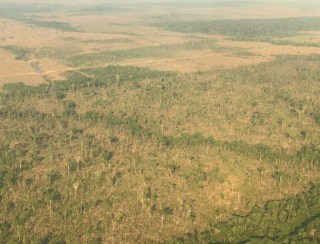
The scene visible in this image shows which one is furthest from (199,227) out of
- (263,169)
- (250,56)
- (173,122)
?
(250,56)

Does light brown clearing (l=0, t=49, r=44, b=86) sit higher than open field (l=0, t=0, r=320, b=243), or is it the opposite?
light brown clearing (l=0, t=49, r=44, b=86)

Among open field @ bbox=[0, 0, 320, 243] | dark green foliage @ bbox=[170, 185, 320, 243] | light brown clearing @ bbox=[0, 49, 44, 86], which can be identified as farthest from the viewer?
light brown clearing @ bbox=[0, 49, 44, 86]

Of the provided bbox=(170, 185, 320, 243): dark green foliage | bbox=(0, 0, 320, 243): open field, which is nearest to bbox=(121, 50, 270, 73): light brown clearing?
bbox=(0, 0, 320, 243): open field

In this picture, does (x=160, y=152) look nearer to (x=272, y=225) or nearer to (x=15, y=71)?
(x=272, y=225)

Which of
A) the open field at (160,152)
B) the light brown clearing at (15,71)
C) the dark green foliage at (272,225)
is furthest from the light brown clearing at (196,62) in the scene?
the dark green foliage at (272,225)

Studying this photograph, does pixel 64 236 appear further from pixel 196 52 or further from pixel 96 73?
pixel 196 52

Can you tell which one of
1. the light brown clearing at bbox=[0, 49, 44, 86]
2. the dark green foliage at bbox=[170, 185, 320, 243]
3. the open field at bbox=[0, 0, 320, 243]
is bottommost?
the dark green foliage at bbox=[170, 185, 320, 243]

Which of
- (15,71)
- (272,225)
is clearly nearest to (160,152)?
(272,225)

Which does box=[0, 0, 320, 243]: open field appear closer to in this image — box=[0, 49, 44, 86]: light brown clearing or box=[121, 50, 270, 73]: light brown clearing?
box=[0, 49, 44, 86]: light brown clearing
